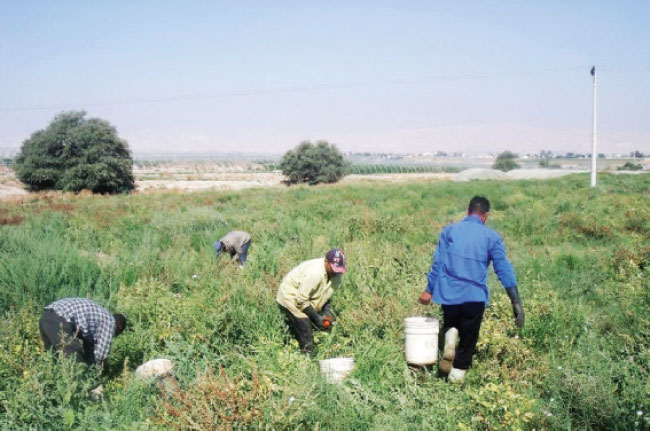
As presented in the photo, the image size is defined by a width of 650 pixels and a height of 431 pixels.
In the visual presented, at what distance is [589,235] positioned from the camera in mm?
12617

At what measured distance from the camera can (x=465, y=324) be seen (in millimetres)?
5129

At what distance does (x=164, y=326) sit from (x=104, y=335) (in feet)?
3.37

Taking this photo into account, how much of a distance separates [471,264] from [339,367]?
5.47 ft

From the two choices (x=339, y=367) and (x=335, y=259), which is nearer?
(x=339, y=367)

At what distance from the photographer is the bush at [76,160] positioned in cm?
4431

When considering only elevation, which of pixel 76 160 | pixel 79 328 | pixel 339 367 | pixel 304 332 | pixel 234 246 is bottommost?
pixel 339 367

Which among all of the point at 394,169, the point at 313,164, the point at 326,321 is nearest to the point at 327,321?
the point at 326,321

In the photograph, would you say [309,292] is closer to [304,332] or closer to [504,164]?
[304,332]

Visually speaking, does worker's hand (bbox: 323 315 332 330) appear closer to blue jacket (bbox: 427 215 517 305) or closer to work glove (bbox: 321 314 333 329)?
work glove (bbox: 321 314 333 329)

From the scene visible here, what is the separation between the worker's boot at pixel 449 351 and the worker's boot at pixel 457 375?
0.11m

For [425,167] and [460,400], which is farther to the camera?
[425,167]

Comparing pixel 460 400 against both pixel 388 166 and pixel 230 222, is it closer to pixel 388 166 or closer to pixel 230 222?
pixel 230 222

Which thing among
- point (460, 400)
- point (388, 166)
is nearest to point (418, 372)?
point (460, 400)

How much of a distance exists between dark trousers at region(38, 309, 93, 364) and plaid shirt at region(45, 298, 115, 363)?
0.05 meters
